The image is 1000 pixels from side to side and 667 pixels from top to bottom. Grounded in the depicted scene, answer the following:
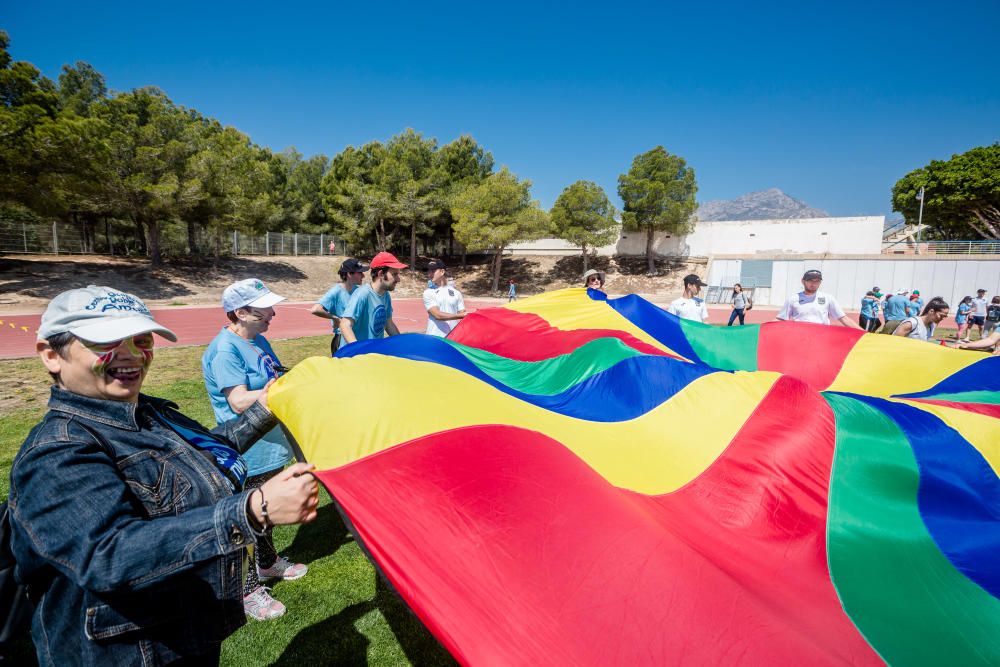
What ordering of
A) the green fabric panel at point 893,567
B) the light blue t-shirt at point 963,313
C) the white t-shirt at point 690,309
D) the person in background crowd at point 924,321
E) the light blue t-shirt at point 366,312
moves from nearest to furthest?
the green fabric panel at point 893,567
the light blue t-shirt at point 366,312
the person in background crowd at point 924,321
the white t-shirt at point 690,309
the light blue t-shirt at point 963,313

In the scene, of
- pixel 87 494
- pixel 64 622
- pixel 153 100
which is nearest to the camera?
pixel 87 494

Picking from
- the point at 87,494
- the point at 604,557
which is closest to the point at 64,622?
the point at 87,494

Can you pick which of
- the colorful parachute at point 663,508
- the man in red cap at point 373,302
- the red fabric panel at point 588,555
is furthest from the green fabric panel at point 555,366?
the red fabric panel at point 588,555

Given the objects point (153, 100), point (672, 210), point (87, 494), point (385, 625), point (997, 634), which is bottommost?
point (385, 625)

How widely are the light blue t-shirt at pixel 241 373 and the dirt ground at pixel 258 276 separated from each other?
772 inches

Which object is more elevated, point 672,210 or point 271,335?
point 672,210

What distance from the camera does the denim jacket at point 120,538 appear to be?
1.17 meters

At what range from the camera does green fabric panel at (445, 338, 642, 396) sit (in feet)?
12.6

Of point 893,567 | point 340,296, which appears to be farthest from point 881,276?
point 893,567

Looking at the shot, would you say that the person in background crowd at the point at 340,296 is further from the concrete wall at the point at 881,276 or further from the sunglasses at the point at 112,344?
the concrete wall at the point at 881,276

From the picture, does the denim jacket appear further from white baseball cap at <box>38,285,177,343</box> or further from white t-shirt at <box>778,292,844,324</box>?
white t-shirt at <box>778,292,844,324</box>

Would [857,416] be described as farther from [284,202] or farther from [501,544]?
[284,202]

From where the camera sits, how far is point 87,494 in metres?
1.19

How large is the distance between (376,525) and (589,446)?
1237mm
